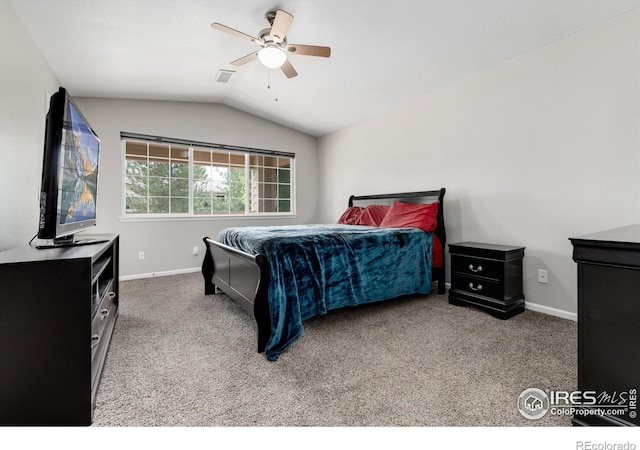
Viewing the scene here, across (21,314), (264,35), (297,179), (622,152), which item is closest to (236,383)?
(21,314)

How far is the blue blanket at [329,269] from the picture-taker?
209cm

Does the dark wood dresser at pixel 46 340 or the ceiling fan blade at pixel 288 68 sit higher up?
the ceiling fan blade at pixel 288 68

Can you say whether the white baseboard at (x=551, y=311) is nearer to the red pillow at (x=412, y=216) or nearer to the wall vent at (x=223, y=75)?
the red pillow at (x=412, y=216)

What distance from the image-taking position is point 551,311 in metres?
2.64

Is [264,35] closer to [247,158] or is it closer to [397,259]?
[397,259]

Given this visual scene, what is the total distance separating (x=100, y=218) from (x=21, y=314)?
3.18 m

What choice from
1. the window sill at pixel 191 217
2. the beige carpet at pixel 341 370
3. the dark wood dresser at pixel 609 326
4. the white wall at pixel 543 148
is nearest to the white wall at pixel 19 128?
the beige carpet at pixel 341 370

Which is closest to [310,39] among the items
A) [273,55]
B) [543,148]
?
[273,55]

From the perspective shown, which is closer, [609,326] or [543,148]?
[609,326]

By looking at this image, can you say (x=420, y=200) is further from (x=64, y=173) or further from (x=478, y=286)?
(x=64, y=173)

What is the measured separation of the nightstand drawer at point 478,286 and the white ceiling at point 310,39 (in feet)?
6.90

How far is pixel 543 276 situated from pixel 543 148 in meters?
1.14

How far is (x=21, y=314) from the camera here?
1.26 m

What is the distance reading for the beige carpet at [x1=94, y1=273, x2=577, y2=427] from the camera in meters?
1.38
